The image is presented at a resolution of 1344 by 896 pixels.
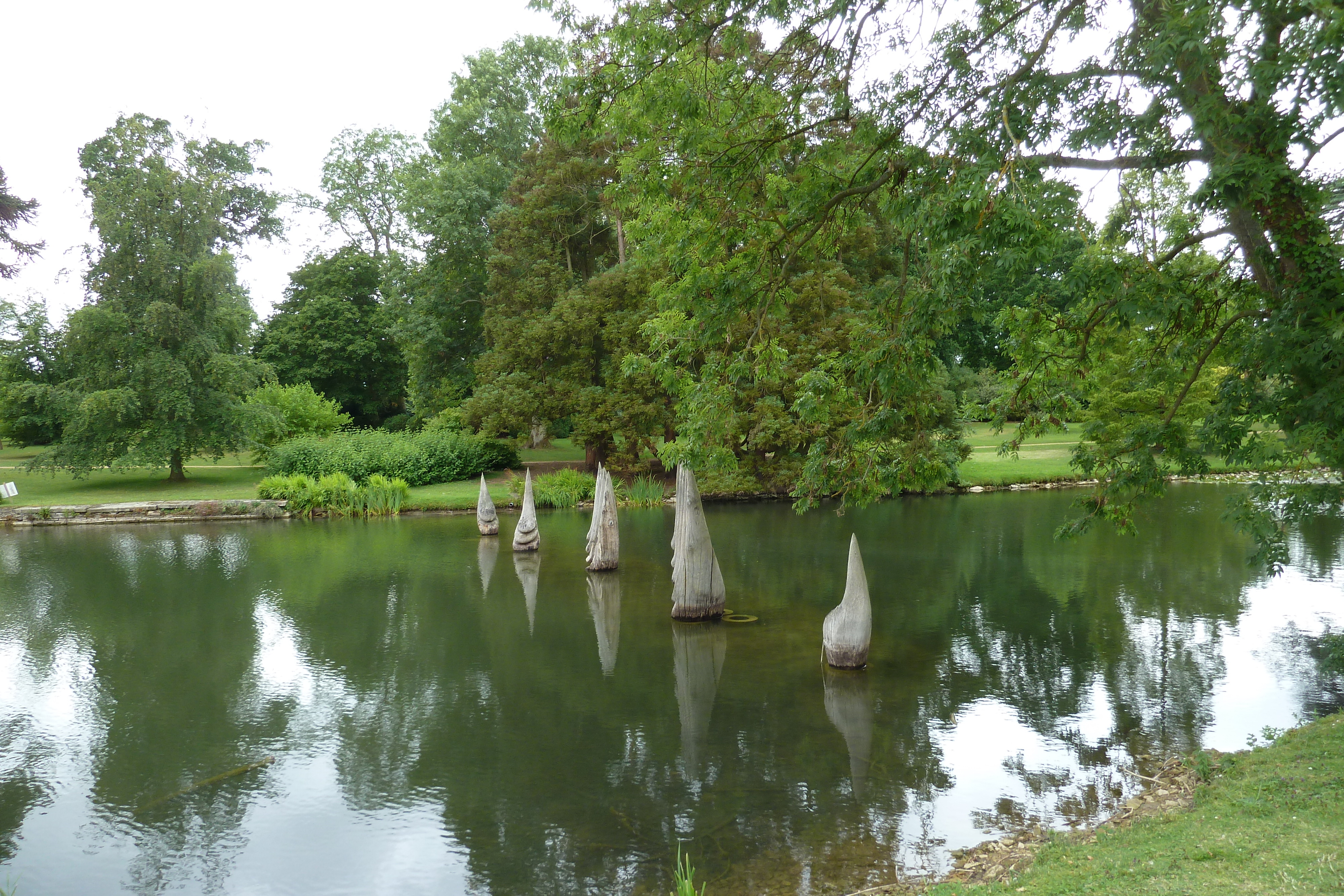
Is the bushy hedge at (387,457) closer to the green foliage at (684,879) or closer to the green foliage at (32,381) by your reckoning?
the green foliage at (32,381)

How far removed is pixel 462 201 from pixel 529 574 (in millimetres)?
21906

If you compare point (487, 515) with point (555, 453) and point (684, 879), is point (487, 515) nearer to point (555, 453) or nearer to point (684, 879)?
point (684, 879)

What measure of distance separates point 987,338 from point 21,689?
46343 millimetres

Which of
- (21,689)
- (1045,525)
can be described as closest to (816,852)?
(21,689)

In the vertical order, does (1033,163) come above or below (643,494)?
above

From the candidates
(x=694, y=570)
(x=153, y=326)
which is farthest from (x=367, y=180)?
(x=694, y=570)

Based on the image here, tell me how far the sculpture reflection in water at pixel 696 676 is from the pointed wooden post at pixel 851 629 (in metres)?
1.42

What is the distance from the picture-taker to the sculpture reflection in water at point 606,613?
38.8 feet

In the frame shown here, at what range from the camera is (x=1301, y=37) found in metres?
5.40

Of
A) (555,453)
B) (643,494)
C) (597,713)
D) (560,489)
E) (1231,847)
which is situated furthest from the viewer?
(555,453)

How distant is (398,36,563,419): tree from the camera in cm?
3541

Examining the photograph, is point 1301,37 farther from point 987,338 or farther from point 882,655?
A: point 987,338

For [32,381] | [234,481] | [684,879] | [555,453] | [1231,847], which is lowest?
[684,879]

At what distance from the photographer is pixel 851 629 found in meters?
10.5
